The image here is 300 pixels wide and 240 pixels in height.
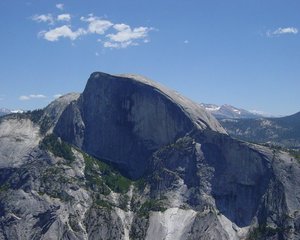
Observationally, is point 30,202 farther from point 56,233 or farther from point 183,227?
point 183,227

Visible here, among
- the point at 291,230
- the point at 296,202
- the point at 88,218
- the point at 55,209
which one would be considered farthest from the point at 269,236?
the point at 55,209

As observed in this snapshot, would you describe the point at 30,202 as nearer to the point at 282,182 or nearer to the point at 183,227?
the point at 183,227

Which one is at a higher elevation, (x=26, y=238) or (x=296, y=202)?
(x=296, y=202)

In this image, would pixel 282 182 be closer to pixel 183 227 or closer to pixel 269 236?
pixel 269 236

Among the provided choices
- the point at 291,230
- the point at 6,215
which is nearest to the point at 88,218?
the point at 6,215

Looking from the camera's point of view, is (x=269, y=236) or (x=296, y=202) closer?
(x=269, y=236)

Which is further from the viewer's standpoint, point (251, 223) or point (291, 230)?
point (251, 223)

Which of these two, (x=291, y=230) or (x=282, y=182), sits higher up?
(x=282, y=182)
